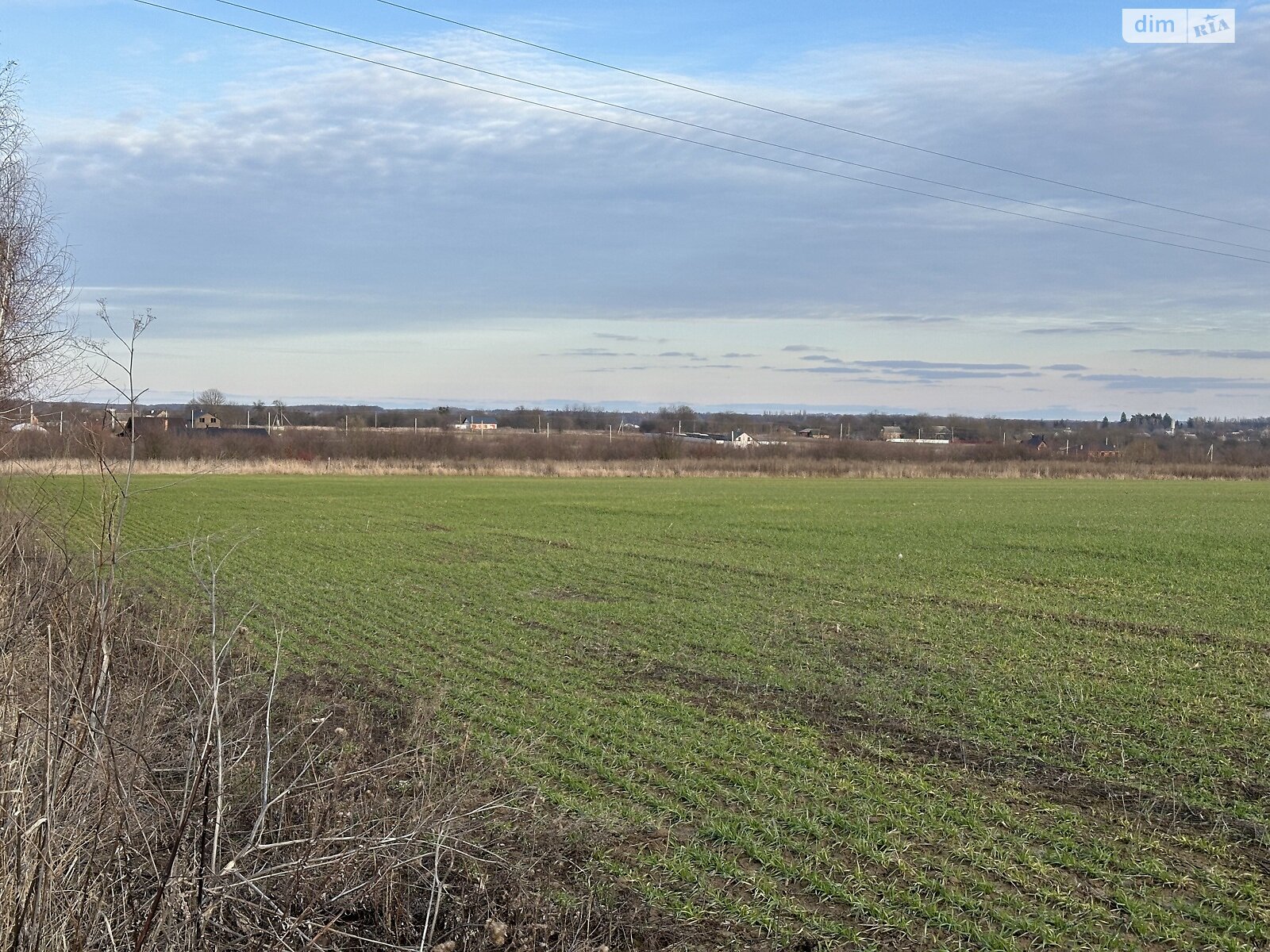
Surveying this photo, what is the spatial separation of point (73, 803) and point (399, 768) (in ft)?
8.12

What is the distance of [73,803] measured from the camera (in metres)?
3.96

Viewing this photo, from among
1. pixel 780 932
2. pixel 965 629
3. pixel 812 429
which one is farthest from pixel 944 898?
pixel 812 429

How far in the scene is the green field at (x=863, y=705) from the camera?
18.5 ft

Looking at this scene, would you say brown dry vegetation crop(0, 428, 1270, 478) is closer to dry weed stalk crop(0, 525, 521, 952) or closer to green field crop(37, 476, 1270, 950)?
green field crop(37, 476, 1270, 950)

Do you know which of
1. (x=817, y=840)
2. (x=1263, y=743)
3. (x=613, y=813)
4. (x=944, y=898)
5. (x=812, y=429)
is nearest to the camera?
(x=944, y=898)

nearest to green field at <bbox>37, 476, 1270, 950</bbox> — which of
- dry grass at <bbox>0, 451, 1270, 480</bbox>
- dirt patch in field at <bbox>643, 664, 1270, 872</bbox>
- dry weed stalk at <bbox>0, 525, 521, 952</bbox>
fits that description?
dirt patch in field at <bbox>643, 664, 1270, 872</bbox>

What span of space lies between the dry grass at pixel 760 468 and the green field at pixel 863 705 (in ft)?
133

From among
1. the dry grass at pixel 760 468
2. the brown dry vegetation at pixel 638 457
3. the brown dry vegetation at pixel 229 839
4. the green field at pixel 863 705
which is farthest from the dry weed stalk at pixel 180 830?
the dry grass at pixel 760 468

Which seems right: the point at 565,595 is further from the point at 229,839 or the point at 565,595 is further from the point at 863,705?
the point at 229,839

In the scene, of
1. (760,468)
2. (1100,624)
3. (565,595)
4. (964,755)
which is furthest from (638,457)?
(964,755)

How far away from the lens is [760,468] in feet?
241

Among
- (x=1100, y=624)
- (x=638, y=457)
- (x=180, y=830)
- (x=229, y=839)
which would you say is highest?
(x=638, y=457)

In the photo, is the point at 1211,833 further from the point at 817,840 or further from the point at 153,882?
the point at 153,882

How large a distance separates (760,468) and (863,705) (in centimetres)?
6411
